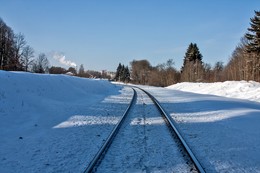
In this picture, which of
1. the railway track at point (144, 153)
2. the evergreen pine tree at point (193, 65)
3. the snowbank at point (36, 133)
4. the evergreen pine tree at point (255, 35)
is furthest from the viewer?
the evergreen pine tree at point (193, 65)

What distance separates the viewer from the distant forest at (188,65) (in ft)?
169

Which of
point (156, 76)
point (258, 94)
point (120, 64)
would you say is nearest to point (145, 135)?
point (258, 94)

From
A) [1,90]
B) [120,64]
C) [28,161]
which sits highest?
[120,64]

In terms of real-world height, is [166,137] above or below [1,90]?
below

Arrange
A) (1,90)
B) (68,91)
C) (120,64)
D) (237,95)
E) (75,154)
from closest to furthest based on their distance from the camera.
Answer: (75,154) < (1,90) < (68,91) < (237,95) < (120,64)

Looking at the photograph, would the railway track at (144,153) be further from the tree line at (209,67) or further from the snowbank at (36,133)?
the tree line at (209,67)

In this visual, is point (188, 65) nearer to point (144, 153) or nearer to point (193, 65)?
point (193, 65)

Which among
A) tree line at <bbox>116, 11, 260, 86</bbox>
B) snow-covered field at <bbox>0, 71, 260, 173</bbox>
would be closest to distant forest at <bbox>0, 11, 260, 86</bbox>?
tree line at <bbox>116, 11, 260, 86</bbox>

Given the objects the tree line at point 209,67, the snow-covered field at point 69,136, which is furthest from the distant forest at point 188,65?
the snow-covered field at point 69,136

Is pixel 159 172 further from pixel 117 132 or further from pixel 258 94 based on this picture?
pixel 258 94

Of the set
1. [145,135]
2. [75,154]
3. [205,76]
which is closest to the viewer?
[75,154]

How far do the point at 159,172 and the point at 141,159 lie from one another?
86 centimetres

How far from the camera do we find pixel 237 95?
3184 centimetres

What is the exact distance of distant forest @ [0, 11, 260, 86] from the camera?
51500mm
